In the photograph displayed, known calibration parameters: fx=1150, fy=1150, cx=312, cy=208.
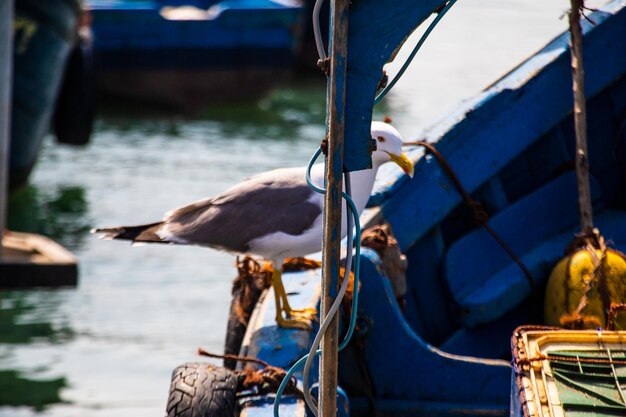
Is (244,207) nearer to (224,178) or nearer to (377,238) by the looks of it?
(377,238)

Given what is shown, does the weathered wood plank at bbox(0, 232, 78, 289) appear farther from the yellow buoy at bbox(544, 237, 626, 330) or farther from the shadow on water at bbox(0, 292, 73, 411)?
the yellow buoy at bbox(544, 237, 626, 330)

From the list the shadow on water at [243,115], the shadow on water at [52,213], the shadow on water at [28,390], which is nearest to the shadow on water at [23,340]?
the shadow on water at [28,390]

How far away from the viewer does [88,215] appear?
1019cm

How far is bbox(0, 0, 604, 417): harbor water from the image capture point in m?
6.85

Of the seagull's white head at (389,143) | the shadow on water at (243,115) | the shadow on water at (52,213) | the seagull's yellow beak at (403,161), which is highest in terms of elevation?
the shadow on water at (243,115)

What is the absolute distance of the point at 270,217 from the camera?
3.79 meters

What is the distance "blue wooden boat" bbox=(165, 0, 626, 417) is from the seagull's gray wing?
22cm

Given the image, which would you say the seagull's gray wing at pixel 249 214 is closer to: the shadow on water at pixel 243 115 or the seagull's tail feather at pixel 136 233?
the seagull's tail feather at pixel 136 233

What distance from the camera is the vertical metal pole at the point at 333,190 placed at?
2277mm

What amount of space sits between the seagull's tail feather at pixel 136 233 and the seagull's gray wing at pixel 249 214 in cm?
4

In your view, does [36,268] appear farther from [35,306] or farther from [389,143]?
[389,143]

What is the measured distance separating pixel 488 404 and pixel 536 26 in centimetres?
1893

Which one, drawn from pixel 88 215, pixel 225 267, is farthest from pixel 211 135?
pixel 225 267

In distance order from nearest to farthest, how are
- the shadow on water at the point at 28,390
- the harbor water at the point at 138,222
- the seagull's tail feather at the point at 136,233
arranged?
the seagull's tail feather at the point at 136,233, the shadow on water at the point at 28,390, the harbor water at the point at 138,222
